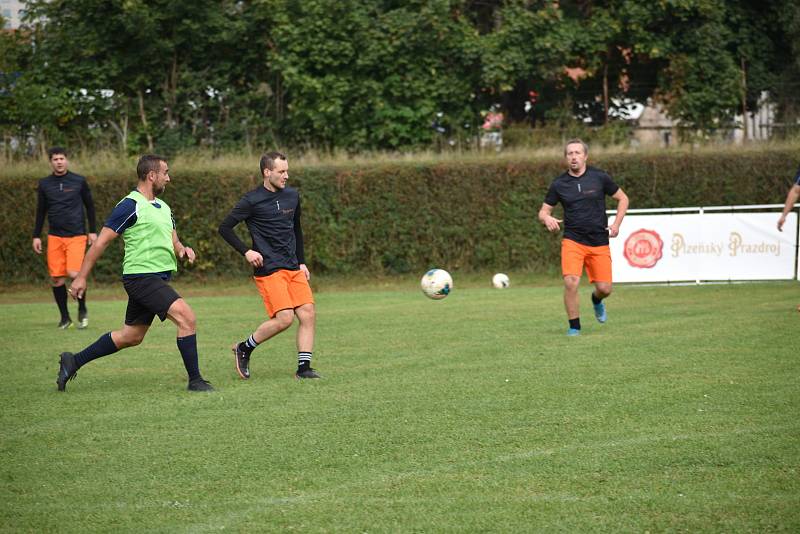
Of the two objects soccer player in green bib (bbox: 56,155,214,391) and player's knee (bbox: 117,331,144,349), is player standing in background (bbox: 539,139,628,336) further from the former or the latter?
player's knee (bbox: 117,331,144,349)

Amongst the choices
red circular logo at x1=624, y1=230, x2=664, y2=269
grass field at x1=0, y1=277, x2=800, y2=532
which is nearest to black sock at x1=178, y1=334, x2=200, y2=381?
grass field at x1=0, y1=277, x2=800, y2=532

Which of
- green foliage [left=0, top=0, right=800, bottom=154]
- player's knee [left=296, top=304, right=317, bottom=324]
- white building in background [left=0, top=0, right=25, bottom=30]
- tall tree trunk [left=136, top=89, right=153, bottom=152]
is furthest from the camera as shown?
white building in background [left=0, top=0, right=25, bottom=30]

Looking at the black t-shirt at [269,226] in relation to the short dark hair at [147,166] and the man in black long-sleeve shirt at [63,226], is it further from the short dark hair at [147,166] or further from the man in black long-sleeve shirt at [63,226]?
the man in black long-sleeve shirt at [63,226]

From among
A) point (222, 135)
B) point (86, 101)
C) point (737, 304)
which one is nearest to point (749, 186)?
point (737, 304)

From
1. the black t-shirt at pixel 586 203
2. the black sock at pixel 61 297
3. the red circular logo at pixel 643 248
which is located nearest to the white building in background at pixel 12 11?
the black sock at pixel 61 297

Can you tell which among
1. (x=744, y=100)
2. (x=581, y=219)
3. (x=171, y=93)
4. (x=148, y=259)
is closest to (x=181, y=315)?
(x=148, y=259)

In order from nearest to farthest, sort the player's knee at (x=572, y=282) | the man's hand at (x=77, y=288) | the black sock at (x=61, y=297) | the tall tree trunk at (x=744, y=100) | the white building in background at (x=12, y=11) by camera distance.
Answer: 1. the man's hand at (x=77, y=288)
2. the player's knee at (x=572, y=282)
3. the black sock at (x=61, y=297)
4. the tall tree trunk at (x=744, y=100)
5. the white building in background at (x=12, y=11)

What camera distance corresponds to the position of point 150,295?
889 cm

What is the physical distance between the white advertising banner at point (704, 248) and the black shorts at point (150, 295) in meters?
12.7

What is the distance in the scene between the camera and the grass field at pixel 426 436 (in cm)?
536

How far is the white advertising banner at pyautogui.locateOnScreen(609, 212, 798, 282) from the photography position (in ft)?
64.6

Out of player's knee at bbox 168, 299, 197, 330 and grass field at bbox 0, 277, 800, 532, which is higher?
player's knee at bbox 168, 299, 197, 330

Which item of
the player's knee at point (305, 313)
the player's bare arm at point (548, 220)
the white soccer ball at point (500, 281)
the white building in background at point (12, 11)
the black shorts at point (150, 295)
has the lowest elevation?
the white soccer ball at point (500, 281)

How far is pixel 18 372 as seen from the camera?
10.7m
